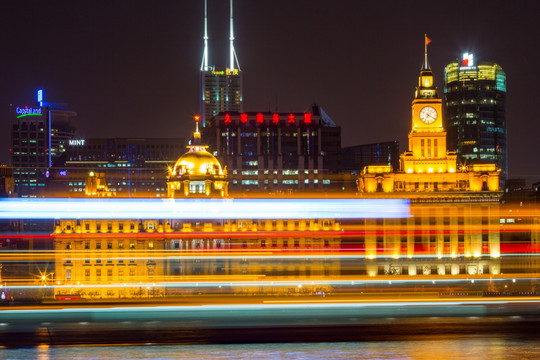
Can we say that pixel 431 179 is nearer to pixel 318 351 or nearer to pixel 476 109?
pixel 318 351

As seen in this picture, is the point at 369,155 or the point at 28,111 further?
the point at 28,111

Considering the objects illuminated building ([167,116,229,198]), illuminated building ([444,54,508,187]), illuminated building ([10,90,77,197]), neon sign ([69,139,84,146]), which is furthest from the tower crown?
illuminated building ([10,90,77,197])

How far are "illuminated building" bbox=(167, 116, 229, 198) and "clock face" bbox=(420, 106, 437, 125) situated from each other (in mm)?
24757

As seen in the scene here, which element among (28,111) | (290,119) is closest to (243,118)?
(290,119)

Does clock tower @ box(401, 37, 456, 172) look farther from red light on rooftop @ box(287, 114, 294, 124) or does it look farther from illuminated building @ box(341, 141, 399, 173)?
illuminated building @ box(341, 141, 399, 173)

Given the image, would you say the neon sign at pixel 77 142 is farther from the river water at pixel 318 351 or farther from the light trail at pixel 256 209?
the river water at pixel 318 351

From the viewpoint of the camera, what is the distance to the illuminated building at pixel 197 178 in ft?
308

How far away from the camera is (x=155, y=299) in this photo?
27234 mm

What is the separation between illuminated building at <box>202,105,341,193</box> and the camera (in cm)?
12444

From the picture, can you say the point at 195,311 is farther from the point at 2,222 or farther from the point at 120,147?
the point at 120,147

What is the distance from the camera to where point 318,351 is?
21.1 metres

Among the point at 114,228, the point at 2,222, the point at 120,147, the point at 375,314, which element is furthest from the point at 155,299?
the point at 120,147

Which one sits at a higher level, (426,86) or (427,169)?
(426,86)

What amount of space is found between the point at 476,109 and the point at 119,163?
73367 millimetres
